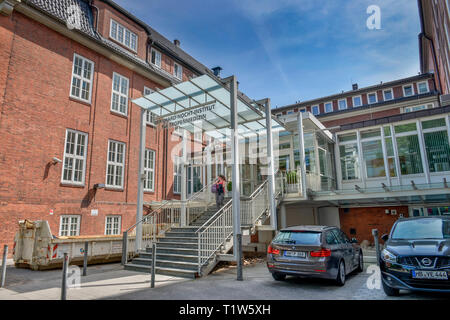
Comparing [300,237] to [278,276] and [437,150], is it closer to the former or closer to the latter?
[278,276]

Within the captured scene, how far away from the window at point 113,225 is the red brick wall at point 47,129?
295 millimetres

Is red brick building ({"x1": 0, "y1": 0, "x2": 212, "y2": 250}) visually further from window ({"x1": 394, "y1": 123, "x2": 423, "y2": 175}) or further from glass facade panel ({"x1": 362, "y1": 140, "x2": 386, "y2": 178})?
window ({"x1": 394, "y1": 123, "x2": 423, "y2": 175})

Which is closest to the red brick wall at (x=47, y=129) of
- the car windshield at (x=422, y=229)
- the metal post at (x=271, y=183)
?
the metal post at (x=271, y=183)

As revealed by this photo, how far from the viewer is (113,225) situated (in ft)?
51.7

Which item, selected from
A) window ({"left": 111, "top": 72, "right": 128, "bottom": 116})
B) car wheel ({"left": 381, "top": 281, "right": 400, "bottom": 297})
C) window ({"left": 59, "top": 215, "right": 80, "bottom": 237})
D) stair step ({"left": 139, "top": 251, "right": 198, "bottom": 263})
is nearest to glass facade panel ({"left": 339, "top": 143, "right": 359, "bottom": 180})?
stair step ({"left": 139, "top": 251, "right": 198, "bottom": 263})

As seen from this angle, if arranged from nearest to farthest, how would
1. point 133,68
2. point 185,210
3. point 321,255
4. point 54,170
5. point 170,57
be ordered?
1. point 321,255
2. point 185,210
3. point 54,170
4. point 133,68
5. point 170,57

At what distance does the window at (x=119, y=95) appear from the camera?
17.1 metres

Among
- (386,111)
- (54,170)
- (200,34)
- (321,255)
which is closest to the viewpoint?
(321,255)

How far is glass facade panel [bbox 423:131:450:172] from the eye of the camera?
43.4 feet

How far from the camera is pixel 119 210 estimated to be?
16047 millimetres

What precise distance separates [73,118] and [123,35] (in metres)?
7.34

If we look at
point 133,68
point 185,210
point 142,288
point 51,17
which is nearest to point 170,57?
point 133,68
